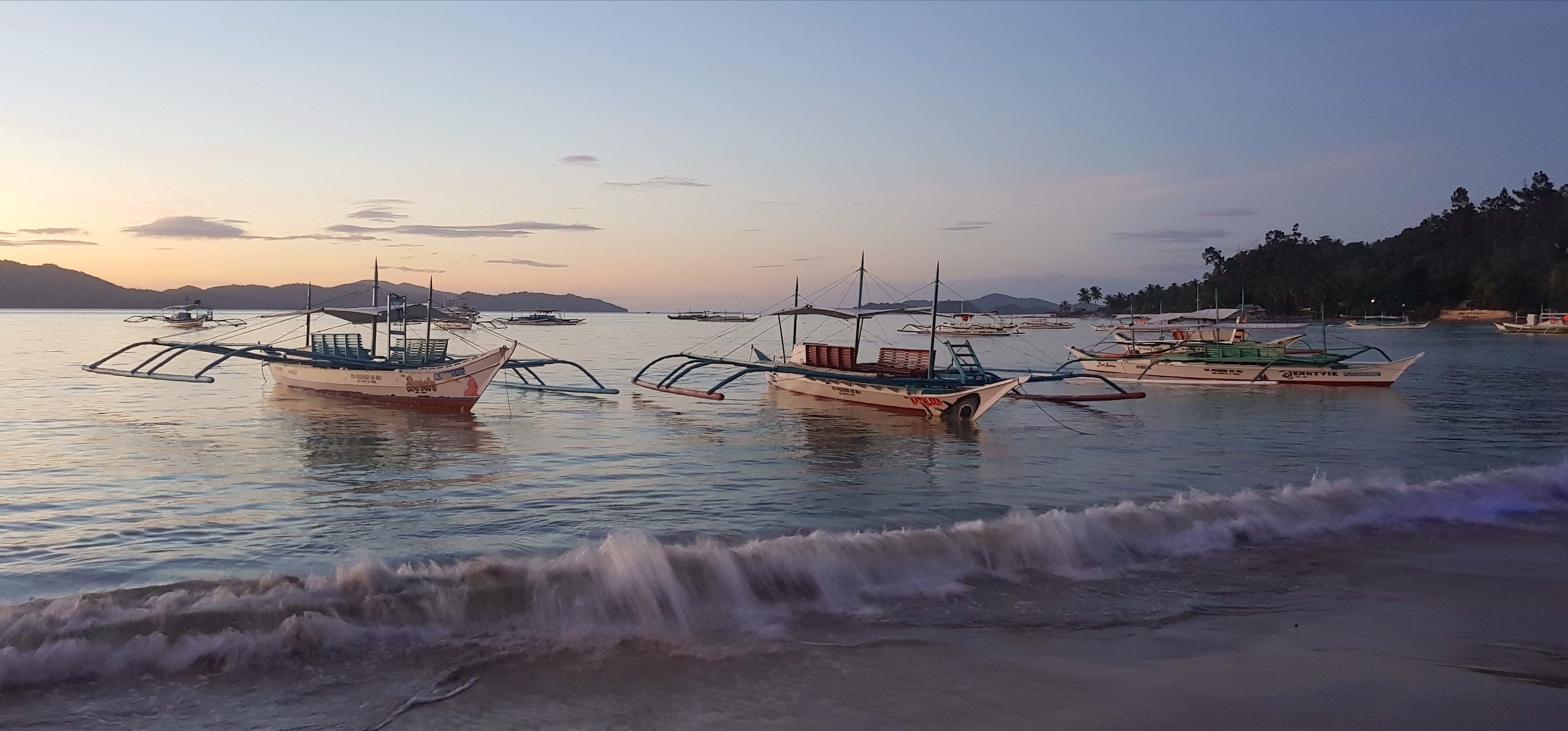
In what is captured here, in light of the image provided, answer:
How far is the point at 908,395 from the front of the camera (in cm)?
2612

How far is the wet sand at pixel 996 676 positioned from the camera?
609cm

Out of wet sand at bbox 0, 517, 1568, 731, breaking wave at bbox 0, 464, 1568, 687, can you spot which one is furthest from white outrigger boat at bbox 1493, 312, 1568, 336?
wet sand at bbox 0, 517, 1568, 731

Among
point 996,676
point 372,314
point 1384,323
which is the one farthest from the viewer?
point 1384,323

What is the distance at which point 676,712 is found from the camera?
20.2 ft

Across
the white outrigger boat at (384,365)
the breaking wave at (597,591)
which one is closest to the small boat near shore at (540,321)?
the white outrigger boat at (384,365)

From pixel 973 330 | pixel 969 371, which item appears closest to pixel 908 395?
pixel 969 371

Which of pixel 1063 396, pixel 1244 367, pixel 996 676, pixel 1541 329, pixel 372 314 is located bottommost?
pixel 996 676

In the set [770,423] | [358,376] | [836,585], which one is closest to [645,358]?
[358,376]

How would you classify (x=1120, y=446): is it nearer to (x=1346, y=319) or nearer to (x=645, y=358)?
(x=645, y=358)

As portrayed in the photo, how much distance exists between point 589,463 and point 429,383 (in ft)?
40.8

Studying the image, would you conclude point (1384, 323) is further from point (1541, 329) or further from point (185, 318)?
point (185, 318)

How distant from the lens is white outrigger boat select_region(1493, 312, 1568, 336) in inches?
3730

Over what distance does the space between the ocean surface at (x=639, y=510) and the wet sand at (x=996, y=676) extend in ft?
0.73

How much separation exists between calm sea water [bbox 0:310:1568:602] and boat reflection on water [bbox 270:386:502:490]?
13 cm
